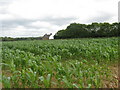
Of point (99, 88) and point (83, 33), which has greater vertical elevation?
point (83, 33)

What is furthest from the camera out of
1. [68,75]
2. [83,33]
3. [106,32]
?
[83,33]

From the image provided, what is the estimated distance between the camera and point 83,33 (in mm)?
27734

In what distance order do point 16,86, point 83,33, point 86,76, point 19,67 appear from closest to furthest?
point 16,86, point 86,76, point 19,67, point 83,33

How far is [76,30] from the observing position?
28875 millimetres

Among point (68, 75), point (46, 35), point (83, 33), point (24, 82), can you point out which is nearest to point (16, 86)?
point (24, 82)

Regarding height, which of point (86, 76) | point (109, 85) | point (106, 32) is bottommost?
point (109, 85)

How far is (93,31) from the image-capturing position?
26.6 meters

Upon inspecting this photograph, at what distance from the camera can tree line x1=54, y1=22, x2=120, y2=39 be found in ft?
78.5

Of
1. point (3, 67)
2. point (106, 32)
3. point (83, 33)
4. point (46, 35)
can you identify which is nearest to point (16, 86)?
point (3, 67)

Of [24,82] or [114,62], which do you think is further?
[114,62]

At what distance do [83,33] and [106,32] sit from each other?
4.55 meters

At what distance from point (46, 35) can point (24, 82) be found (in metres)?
32.2

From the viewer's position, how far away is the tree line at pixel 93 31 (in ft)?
78.5

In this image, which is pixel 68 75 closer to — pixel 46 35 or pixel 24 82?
pixel 24 82
